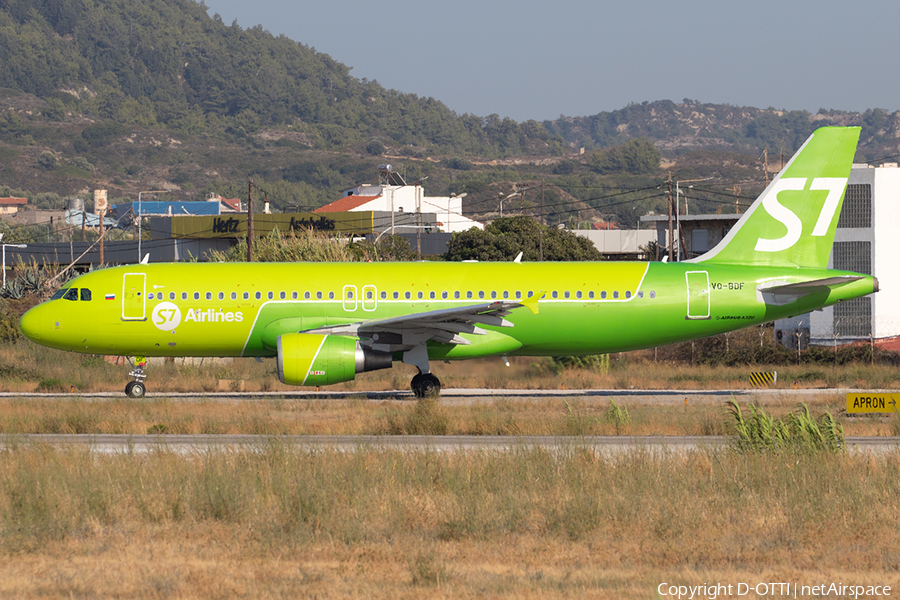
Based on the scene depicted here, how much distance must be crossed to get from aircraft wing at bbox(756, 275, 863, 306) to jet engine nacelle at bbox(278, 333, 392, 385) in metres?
12.0

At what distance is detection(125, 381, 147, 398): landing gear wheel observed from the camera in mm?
29219

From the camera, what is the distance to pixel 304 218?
11181 centimetres

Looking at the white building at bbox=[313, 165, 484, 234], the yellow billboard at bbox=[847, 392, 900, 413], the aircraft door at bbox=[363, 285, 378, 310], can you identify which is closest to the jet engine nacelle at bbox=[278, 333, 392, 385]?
the aircraft door at bbox=[363, 285, 378, 310]

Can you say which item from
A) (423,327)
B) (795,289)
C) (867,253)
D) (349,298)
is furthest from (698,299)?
(867,253)

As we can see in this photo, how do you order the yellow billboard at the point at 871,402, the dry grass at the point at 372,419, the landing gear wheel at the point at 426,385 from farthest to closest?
the landing gear wheel at the point at 426,385 < the yellow billboard at the point at 871,402 < the dry grass at the point at 372,419

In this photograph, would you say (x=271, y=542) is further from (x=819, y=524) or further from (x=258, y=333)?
(x=258, y=333)

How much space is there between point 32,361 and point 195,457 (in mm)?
23322

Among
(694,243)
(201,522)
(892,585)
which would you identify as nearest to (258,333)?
(201,522)

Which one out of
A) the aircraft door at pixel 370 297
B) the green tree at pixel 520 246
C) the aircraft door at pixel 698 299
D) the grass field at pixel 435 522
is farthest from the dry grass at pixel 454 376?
the green tree at pixel 520 246

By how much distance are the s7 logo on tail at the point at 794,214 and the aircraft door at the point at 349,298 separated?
1268 cm

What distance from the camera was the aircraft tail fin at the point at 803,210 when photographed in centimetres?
3062

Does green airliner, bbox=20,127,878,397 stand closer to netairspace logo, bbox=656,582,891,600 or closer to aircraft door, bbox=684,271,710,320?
aircraft door, bbox=684,271,710,320

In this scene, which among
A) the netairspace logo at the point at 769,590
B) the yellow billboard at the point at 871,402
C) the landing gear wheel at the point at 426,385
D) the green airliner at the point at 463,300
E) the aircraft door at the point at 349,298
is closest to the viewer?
the netairspace logo at the point at 769,590

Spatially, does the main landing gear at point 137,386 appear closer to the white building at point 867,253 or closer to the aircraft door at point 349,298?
the aircraft door at point 349,298
